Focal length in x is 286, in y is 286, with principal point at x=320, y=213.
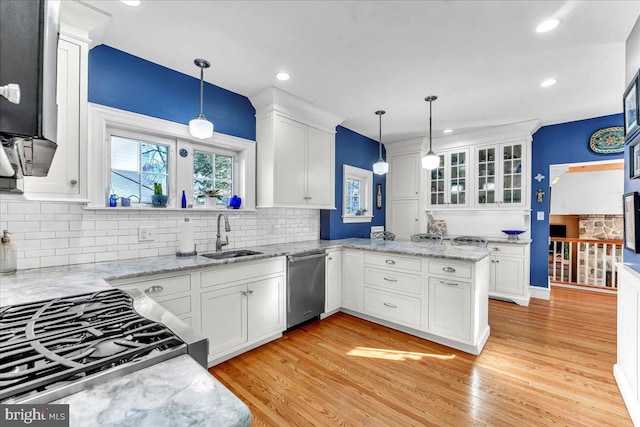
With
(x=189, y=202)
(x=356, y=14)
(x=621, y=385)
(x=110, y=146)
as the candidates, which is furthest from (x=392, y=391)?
(x=110, y=146)

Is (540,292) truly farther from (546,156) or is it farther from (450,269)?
(450,269)

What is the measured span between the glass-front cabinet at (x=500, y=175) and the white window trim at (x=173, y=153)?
11.9 ft

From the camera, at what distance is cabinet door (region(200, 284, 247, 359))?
2.31 m

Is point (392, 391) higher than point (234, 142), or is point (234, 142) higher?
point (234, 142)

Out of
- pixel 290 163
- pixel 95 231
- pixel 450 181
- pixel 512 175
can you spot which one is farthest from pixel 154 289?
pixel 512 175

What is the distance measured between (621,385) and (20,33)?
350 cm

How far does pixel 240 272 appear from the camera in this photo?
8.33ft

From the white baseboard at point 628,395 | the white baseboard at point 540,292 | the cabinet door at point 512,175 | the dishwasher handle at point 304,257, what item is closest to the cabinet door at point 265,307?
the dishwasher handle at point 304,257

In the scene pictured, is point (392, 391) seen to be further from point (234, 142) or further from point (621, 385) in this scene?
point (234, 142)

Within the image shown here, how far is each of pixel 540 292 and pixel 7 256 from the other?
5.87 metres

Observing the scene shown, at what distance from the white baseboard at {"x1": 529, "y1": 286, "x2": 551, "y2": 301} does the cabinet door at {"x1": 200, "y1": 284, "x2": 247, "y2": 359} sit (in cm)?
429

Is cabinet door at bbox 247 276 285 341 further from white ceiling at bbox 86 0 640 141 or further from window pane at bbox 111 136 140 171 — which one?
white ceiling at bbox 86 0 640 141

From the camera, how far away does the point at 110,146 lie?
235 cm

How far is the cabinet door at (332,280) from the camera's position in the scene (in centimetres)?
345
